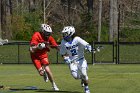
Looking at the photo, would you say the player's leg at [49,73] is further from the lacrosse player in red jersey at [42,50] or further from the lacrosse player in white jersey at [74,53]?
the lacrosse player in white jersey at [74,53]

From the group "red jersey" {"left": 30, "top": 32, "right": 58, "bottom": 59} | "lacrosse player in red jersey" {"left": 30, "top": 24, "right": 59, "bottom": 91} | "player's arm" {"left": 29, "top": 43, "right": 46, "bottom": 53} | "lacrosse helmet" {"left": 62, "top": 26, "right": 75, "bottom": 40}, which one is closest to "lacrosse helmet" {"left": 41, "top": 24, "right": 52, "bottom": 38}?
"lacrosse player in red jersey" {"left": 30, "top": 24, "right": 59, "bottom": 91}

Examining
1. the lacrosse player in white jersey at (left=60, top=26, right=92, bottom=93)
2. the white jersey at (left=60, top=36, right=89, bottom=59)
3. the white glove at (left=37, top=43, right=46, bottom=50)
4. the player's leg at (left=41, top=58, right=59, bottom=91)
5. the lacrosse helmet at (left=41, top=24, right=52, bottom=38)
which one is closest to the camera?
the lacrosse player in white jersey at (left=60, top=26, right=92, bottom=93)

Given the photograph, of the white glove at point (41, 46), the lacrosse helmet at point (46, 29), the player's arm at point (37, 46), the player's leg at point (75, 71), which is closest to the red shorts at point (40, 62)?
the player's arm at point (37, 46)

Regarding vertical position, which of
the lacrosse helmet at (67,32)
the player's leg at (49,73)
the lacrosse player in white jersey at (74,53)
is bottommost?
the player's leg at (49,73)

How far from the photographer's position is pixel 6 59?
3806 centimetres

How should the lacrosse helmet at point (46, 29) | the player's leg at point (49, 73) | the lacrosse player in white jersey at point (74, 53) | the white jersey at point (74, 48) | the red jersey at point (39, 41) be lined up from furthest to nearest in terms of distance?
1. the red jersey at point (39, 41)
2. the player's leg at point (49, 73)
3. the lacrosse helmet at point (46, 29)
4. the white jersey at point (74, 48)
5. the lacrosse player in white jersey at point (74, 53)

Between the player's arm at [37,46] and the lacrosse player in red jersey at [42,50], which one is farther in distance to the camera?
the lacrosse player in red jersey at [42,50]

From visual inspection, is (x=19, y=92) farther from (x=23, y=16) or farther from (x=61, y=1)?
(x=61, y=1)

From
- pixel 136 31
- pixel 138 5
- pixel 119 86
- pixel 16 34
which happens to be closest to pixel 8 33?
pixel 16 34

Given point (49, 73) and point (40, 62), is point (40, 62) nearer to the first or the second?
point (40, 62)

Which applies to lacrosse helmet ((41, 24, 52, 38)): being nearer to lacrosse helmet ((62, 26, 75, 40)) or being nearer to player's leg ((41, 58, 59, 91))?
player's leg ((41, 58, 59, 91))

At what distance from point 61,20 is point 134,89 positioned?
50361mm

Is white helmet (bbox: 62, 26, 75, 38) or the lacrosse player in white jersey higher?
white helmet (bbox: 62, 26, 75, 38)

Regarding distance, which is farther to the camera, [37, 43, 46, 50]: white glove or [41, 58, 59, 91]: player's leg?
[41, 58, 59, 91]: player's leg
